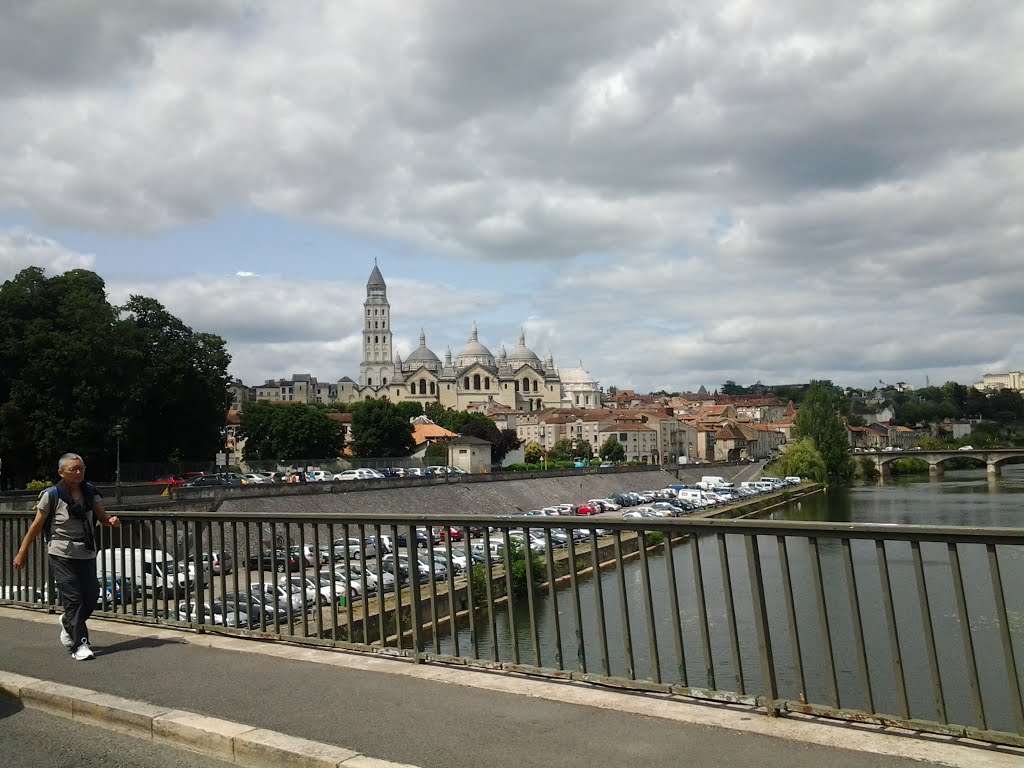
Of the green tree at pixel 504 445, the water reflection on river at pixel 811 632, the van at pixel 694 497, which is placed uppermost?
the green tree at pixel 504 445

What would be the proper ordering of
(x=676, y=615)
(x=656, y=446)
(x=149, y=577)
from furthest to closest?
(x=656, y=446) → (x=149, y=577) → (x=676, y=615)

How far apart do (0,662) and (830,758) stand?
6596 mm

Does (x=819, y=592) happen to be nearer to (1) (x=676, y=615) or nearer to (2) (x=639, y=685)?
(1) (x=676, y=615)

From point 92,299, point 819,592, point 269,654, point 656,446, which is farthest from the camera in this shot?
point 656,446

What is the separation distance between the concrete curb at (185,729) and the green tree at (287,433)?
8438cm

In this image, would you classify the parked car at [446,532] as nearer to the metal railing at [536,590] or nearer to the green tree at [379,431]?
the metal railing at [536,590]

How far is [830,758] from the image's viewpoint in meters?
4.64

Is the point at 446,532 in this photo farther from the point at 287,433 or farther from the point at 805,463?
the point at 805,463

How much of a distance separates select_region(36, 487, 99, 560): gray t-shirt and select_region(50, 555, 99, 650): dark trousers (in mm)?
70

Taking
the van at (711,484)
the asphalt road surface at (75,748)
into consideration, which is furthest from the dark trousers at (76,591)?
the van at (711,484)

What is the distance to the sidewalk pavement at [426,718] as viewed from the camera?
4793 mm

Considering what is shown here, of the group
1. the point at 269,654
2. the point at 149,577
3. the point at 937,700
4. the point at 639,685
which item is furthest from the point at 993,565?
the point at 149,577

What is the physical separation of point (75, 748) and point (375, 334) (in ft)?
638

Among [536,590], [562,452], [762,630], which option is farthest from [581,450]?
[762,630]
